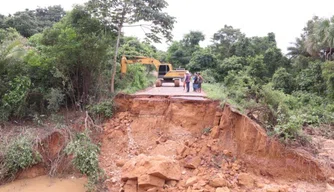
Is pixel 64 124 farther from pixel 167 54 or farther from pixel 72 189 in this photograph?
pixel 167 54

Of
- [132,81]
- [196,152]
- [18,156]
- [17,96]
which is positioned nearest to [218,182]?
[196,152]

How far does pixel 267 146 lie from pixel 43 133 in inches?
283

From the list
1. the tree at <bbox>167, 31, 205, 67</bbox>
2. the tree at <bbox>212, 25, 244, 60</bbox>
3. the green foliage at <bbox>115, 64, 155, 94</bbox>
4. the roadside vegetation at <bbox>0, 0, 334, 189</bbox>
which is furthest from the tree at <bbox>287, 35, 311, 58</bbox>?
the green foliage at <bbox>115, 64, 155, 94</bbox>

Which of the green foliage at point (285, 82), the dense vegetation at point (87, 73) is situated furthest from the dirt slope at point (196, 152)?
the green foliage at point (285, 82)

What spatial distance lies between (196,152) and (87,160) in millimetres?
3355

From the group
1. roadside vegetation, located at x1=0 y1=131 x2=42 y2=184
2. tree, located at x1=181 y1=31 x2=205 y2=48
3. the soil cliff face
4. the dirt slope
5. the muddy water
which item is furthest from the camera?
tree, located at x1=181 y1=31 x2=205 y2=48

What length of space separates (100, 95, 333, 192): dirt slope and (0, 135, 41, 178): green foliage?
210 cm

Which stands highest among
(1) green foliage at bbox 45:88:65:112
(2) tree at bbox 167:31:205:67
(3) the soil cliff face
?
(2) tree at bbox 167:31:205:67

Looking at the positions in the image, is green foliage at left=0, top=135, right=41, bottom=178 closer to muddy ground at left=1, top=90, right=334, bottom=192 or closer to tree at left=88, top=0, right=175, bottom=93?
muddy ground at left=1, top=90, right=334, bottom=192

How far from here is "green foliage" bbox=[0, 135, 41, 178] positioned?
8055 millimetres

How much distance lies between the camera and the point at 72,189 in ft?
26.2

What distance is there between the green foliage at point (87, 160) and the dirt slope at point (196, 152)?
458 millimetres

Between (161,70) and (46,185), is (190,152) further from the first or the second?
(161,70)

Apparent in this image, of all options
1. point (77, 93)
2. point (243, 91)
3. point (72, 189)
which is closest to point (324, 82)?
point (243, 91)
